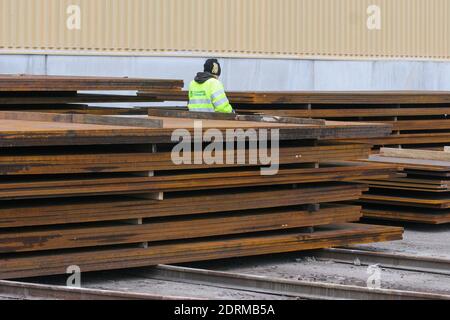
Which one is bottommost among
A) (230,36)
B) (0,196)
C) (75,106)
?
(0,196)

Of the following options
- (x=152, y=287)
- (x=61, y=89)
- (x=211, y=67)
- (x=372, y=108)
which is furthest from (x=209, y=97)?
(x=152, y=287)

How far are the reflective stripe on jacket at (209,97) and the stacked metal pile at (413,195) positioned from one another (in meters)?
1.77

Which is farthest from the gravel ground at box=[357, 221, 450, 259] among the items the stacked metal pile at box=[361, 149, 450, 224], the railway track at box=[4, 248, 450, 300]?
the railway track at box=[4, 248, 450, 300]

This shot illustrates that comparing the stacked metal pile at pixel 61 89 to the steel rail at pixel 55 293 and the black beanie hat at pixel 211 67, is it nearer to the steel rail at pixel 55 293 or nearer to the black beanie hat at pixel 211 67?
the black beanie hat at pixel 211 67

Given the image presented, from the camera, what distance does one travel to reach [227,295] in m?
7.97

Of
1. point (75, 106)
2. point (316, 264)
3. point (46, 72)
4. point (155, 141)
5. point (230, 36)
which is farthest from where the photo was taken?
point (230, 36)

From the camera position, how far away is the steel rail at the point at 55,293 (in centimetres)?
730

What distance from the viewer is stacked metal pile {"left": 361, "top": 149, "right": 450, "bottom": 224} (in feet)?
37.3

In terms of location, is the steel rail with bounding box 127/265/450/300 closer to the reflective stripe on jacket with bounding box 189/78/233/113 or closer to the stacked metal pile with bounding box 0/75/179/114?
the stacked metal pile with bounding box 0/75/179/114

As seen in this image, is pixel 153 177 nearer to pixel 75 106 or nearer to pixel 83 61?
pixel 75 106

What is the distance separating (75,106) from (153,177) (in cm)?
393

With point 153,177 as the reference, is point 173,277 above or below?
below
